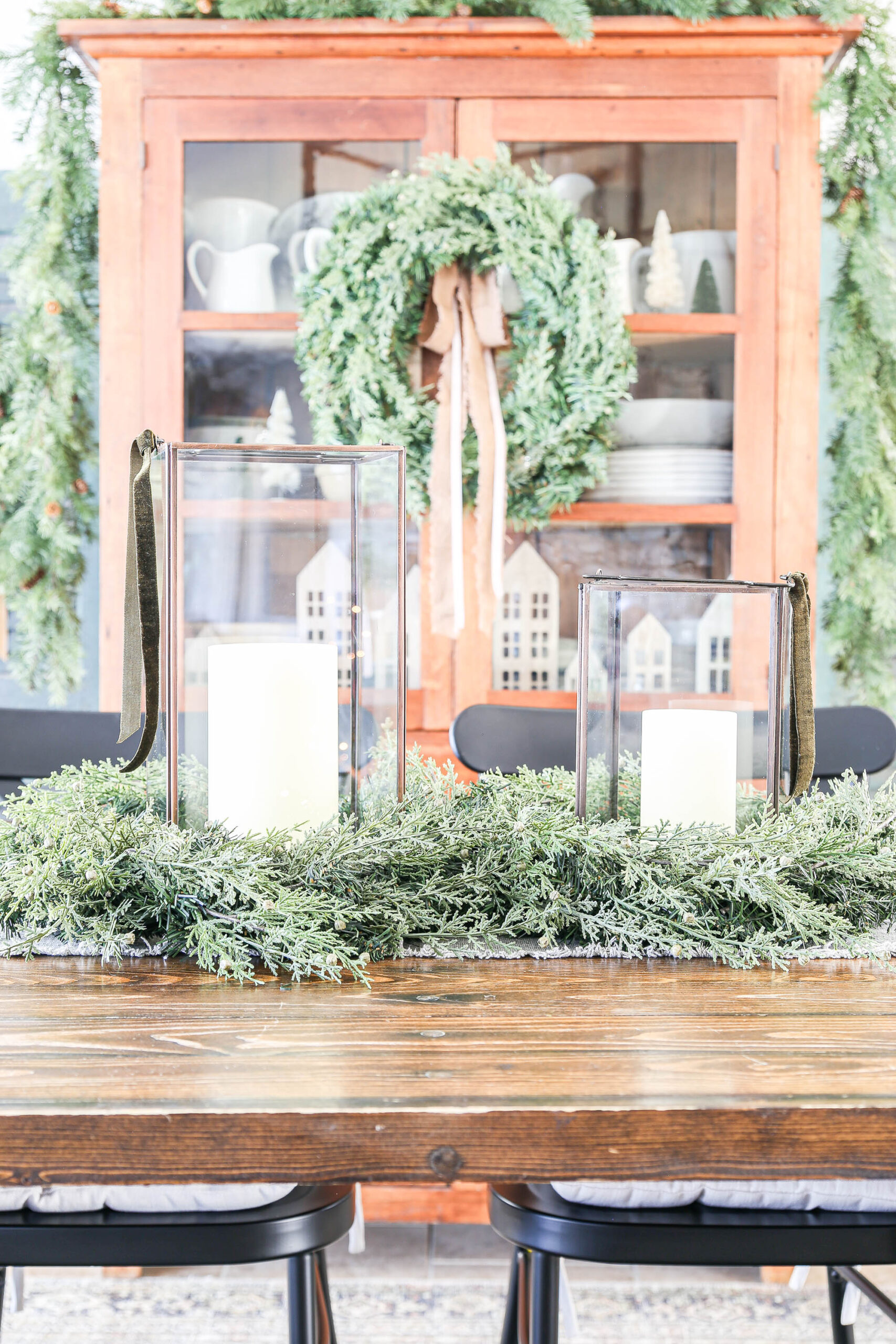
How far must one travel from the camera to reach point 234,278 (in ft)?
6.91

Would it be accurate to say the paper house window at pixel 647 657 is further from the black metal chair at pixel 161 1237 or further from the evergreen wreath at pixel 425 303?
the evergreen wreath at pixel 425 303

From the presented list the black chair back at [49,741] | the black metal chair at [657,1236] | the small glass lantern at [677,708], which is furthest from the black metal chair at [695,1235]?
the black chair back at [49,741]

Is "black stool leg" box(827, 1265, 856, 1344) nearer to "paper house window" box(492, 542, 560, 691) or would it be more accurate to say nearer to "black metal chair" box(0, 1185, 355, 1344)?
"black metal chair" box(0, 1185, 355, 1344)

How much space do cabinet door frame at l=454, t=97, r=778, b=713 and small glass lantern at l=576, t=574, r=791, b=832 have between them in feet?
4.23

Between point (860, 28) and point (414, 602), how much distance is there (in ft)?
4.61

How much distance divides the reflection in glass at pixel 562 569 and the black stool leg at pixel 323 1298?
1414 millimetres

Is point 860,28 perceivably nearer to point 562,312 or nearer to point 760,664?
point 562,312

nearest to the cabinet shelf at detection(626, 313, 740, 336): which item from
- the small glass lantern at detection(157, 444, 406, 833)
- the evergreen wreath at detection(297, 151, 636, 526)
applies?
the evergreen wreath at detection(297, 151, 636, 526)

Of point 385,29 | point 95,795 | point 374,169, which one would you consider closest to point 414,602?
point 374,169

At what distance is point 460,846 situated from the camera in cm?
68

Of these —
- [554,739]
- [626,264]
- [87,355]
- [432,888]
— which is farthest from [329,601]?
[87,355]

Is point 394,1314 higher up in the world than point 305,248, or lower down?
lower down

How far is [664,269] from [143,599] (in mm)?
1741

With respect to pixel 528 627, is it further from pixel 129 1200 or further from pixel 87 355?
pixel 129 1200
